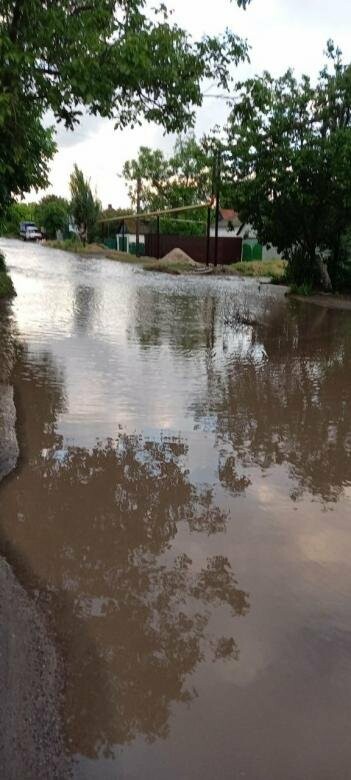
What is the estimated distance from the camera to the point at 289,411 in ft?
23.6

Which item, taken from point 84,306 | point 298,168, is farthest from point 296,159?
point 84,306

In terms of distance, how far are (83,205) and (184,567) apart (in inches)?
2174

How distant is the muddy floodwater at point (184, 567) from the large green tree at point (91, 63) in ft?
9.58

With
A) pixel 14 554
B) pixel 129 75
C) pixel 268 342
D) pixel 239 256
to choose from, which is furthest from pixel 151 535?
pixel 239 256

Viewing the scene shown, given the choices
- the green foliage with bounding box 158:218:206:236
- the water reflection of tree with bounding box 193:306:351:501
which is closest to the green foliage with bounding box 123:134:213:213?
the green foliage with bounding box 158:218:206:236

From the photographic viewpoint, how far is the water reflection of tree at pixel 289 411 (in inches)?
215

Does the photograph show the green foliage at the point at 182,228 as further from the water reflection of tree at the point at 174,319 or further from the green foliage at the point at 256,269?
the water reflection of tree at the point at 174,319

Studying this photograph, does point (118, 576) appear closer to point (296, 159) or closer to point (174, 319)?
point (174, 319)

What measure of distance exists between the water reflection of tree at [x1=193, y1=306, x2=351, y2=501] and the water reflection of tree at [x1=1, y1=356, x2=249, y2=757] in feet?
Result: 2.40

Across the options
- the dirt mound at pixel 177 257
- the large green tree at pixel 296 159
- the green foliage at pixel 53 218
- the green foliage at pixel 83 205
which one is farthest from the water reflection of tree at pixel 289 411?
the green foliage at pixel 53 218

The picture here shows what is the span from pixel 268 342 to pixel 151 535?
320 inches

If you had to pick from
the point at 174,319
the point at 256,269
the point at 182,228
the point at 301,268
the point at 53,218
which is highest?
the point at 53,218

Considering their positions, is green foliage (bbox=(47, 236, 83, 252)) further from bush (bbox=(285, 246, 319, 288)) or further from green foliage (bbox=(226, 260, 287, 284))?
bush (bbox=(285, 246, 319, 288))

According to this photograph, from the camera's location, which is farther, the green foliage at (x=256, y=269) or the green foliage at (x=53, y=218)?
the green foliage at (x=53, y=218)
